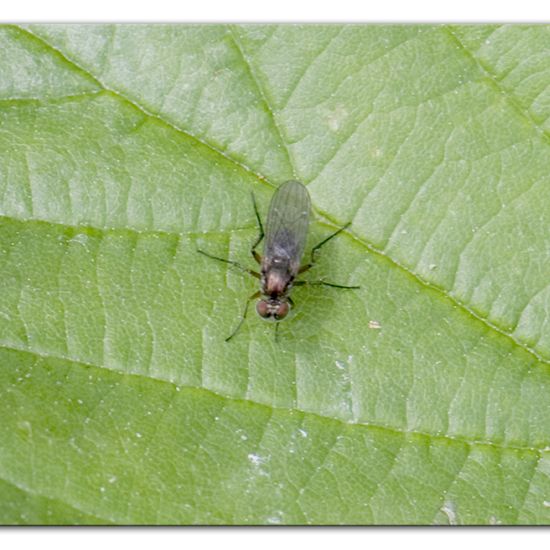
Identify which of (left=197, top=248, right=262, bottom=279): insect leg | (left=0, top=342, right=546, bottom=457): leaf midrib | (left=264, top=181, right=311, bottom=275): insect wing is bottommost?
(left=0, top=342, right=546, bottom=457): leaf midrib

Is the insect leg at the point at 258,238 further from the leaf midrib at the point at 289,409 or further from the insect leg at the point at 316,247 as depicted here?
the leaf midrib at the point at 289,409

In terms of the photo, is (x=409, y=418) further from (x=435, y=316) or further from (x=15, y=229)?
(x=15, y=229)

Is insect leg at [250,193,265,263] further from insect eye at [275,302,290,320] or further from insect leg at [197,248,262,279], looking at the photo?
insect eye at [275,302,290,320]

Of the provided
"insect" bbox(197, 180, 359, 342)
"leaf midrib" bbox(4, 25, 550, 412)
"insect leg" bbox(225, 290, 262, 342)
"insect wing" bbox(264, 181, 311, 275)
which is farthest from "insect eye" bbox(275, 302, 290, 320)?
"leaf midrib" bbox(4, 25, 550, 412)

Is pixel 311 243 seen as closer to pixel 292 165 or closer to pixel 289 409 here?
pixel 292 165

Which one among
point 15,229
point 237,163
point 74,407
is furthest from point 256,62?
point 74,407

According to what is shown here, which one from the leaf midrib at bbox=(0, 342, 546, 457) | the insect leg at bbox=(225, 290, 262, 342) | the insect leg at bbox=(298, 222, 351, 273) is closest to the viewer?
the leaf midrib at bbox=(0, 342, 546, 457)
